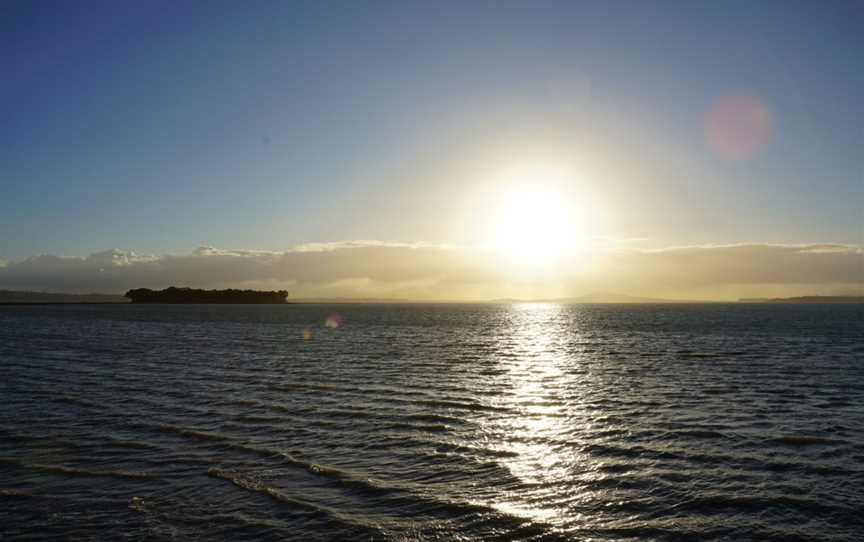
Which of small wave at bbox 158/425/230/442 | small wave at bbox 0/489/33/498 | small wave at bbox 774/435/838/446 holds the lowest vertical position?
small wave at bbox 774/435/838/446

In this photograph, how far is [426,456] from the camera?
66.6 feet

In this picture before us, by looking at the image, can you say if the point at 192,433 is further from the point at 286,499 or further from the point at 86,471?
the point at 286,499

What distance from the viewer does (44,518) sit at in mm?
14242

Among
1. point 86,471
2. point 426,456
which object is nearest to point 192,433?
point 86,471

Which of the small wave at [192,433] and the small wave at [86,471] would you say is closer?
the small wave at [86,471]

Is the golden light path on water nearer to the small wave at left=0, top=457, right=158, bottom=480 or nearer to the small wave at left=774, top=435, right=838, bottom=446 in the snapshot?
the small wave at left=774, top=435, right=838, bottom=446

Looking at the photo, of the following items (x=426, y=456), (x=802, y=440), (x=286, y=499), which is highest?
(x=286, y=499)

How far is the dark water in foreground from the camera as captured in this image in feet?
47.1

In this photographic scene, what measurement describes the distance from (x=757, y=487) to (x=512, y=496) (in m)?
7.59

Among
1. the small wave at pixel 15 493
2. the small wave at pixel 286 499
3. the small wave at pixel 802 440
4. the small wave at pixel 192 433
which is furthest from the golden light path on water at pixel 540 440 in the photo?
the small wave at pixel 15 493

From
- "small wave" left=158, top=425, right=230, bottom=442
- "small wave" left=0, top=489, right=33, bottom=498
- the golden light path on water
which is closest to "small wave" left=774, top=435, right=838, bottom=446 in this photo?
the golden light path on water

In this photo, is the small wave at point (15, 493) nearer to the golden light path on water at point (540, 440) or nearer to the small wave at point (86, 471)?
the small wave at point (86, 471)

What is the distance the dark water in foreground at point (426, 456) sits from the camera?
14.4 meters

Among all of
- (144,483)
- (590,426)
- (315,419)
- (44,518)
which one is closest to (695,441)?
(590,426)
